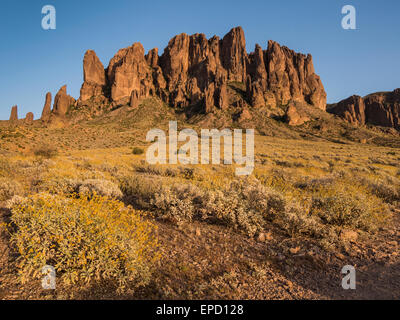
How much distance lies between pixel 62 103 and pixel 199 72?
76.3m

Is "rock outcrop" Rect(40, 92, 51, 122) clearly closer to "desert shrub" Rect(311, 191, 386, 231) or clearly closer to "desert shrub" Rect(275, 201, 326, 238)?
"desert shrub" Rect(275, 201, 326, 238)

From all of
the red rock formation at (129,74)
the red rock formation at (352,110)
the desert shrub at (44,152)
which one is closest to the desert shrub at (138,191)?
the desert shrub at (44,152)

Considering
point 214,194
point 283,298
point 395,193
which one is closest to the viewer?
point 283,298

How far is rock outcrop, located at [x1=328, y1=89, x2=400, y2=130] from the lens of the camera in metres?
116

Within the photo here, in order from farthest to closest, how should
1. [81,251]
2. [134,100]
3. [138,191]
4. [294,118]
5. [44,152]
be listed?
[134,100] → [294,118] → [44,152] → [138,191] → [81,251]

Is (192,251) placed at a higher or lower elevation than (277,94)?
lower

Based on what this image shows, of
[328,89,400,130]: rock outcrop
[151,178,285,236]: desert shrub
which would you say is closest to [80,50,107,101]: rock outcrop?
[151,178,285,236]: desert shrub

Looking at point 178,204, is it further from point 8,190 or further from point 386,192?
point 386,192

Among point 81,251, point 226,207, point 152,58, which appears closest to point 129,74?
point 152,58

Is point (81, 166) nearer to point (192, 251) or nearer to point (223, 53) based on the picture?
point (192, 251)

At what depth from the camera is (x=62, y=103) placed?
107312 millimetres

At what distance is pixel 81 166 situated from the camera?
1278 centimetres

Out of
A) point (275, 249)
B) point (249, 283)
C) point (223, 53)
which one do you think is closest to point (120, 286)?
point (249, 283)
